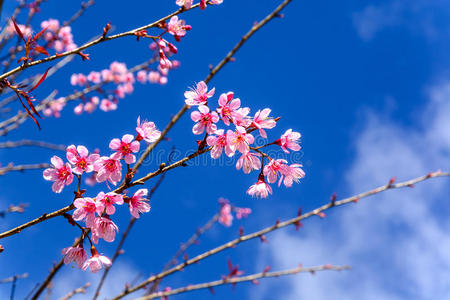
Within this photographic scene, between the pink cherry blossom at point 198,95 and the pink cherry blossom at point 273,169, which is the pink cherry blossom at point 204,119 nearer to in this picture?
the pink cherry blossom at point 198,95

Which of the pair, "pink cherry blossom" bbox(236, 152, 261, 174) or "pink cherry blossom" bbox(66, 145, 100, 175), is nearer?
"pink cherry blossom" bbox(66, 145, 100, 175)

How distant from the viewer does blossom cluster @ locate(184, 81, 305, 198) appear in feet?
5.50

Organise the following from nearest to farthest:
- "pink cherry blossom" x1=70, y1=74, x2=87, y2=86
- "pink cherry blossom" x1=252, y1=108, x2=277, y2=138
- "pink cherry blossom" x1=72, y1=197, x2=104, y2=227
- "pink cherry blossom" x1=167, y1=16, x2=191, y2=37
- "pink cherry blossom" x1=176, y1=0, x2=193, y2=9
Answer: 1. "pink cherry blossom" x1=72, y1=197, x2=104, y2=227
2. "pink cherry blossom" x1=252, y1=108, x2=277, y2=138
3. "pink cherry blossom" x1=176, y1=0, x2=193, y2=9
4. "pink cherry blossom" x1=167, y1=16, x2=191, y2=37
5. "pink cherry blossom" x1=70, y1=74, x2=87, y2=86

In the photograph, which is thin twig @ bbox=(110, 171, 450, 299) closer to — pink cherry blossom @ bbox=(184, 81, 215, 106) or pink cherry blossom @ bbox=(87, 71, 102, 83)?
pink cherry blossom @ bbox=(184, 81, 215, 106)

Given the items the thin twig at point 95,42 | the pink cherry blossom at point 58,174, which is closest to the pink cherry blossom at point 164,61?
the thin twig at point 95,42

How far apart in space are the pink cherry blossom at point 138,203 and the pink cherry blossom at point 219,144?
0.43 m

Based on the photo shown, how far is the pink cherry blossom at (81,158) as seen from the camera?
171 centimetres

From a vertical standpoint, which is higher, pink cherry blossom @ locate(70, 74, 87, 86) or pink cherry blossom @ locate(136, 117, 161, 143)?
pink cherry blossom @ locate(70, 74, 87, 86)

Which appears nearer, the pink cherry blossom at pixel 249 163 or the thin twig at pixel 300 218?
the pink cherry blossom at pixel 249 163

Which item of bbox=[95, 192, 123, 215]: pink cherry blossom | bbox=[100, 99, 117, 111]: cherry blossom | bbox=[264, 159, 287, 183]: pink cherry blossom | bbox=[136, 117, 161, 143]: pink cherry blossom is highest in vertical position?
bbox=[100, 99, 117, 111]: cherry blossom

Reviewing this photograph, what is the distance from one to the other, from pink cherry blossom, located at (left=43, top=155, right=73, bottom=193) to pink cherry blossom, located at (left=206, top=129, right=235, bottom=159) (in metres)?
0.77

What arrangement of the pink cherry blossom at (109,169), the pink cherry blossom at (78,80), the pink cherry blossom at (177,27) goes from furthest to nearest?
the pink cherry blossom at (78,80) → the pink cherry blossom at (177,27) → the pink cherry blossom at (109,169)

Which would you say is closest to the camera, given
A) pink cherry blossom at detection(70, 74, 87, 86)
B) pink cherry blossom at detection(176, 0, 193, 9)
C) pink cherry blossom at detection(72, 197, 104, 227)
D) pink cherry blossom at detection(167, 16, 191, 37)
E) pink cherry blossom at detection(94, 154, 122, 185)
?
pink cherry blossom at detection(72, 197, 104, 227)

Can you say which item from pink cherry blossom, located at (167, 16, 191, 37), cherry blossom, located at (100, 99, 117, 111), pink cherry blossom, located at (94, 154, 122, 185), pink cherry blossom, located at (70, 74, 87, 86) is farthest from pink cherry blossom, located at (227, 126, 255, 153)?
pink cherry blossom, located at (70, 74, 87, 86)
